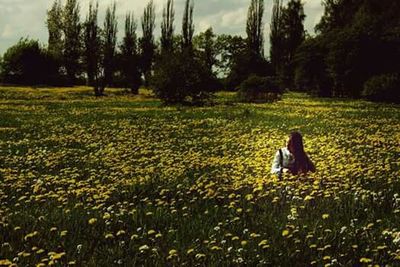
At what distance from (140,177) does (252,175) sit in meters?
2.13

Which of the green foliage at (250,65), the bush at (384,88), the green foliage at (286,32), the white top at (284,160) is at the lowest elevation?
the white top at (284,160)

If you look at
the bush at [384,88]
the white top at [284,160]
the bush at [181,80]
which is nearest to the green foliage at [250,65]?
the bush at [384,88]

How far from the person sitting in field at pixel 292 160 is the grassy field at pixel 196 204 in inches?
11.4

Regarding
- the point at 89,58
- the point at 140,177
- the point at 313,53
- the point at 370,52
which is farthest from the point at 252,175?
the point at 89,58

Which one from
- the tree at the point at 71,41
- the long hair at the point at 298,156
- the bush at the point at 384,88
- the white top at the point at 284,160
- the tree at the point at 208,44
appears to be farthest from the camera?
the tree at the point at 208,44

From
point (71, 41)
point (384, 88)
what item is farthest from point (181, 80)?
point (71, 41)

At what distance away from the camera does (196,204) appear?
7.59 m

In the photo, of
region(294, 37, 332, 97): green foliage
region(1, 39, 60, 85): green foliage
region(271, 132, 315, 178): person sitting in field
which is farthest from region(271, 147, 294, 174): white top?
region(1, 39, 60, 85): green foliage

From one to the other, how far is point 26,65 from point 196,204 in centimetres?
6352

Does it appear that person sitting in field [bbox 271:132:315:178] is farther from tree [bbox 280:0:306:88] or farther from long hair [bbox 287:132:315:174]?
tree [bbox 280:0:306:88]

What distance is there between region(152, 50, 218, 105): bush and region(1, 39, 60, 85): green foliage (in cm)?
3259

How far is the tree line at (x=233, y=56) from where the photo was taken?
41.3 m

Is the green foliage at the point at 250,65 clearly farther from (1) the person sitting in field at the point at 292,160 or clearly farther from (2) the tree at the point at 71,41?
(1) the person sitting in field at the point at 292,160

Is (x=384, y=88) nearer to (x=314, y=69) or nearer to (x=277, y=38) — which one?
(x=314, y=69)
